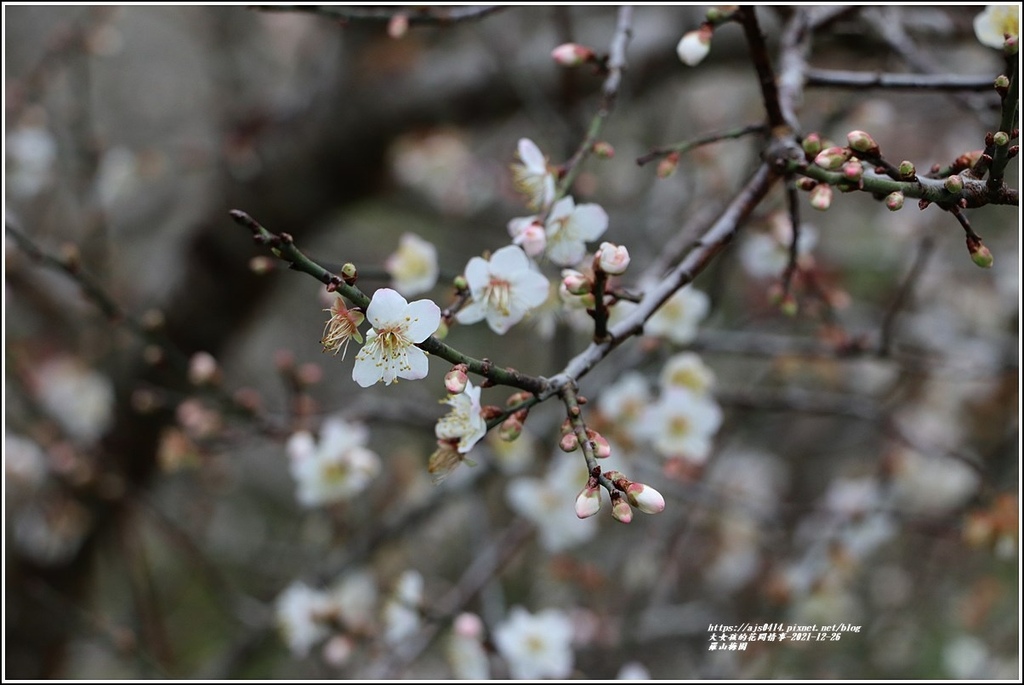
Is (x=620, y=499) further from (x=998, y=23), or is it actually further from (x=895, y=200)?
(x=998, y=23)

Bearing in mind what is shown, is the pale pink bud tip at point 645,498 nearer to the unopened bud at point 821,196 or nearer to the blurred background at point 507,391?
the unopened bud at point 821,196

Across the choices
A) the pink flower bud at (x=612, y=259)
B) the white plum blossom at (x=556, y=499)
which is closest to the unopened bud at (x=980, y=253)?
the pink flower bud at (x=612, y=259)

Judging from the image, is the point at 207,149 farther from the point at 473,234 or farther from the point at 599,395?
the point at 599,395

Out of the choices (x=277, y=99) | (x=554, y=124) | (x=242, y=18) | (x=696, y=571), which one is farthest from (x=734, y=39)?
(x=242, y=18)

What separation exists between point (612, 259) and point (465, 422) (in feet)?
0.66

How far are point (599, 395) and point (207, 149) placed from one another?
5.72 ft

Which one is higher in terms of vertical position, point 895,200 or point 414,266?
point 414,266

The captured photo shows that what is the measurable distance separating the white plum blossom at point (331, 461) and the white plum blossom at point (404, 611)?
8.5 inches

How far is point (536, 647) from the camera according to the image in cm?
135

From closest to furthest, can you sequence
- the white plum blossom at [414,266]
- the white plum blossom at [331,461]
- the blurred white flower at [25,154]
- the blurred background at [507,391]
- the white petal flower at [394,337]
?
1. the white petal flower at [394,337]
2. the white plum blossom at [414,266]
3. the white plum blossom at [331,461]
4. the blurred background at [507,391]
5. the blurred white flower at [25,154]

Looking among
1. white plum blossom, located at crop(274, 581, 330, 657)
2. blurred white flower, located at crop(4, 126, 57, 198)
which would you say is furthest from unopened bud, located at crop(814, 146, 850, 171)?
blurred white flower, located at crop(4, 126, 57, 198)

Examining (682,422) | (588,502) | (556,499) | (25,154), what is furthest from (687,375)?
(25,154)

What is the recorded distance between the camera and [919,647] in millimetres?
2354

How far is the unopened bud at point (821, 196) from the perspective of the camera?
0.69m
